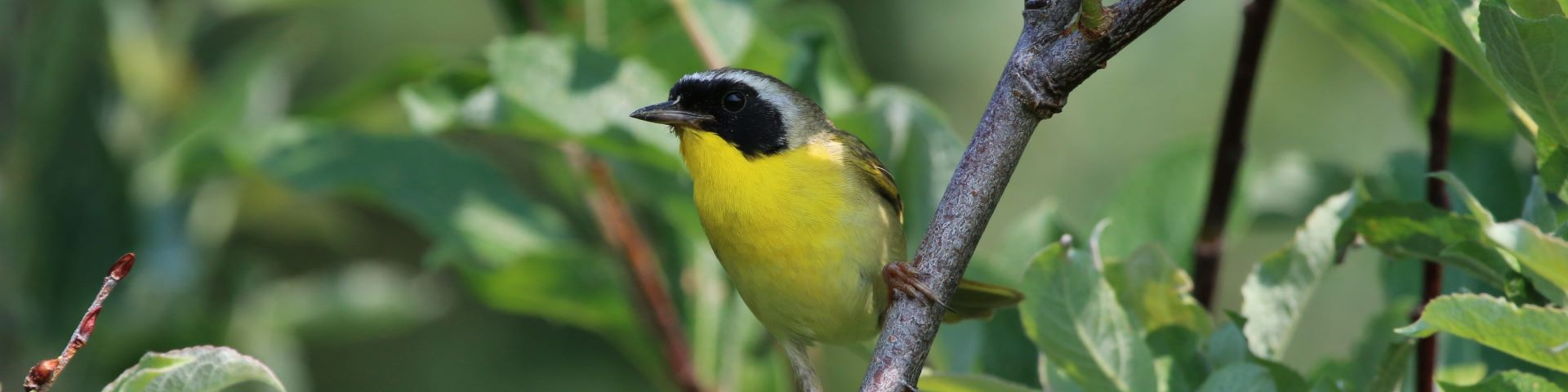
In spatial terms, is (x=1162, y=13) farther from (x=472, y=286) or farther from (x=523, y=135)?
(x=472, y=286)

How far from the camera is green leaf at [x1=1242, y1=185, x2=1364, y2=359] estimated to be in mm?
2000

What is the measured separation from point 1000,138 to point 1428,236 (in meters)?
0.63

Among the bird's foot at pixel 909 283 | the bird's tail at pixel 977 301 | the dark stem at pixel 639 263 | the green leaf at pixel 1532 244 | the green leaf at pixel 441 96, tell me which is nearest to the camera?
the green leaf at pixel 1532 244

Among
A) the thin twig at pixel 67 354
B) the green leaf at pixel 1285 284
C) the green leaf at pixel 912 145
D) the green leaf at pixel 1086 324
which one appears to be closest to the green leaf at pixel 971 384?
the green leaf at pixel 1086 324

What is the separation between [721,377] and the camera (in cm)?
Result: 301

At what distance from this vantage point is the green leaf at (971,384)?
184cm

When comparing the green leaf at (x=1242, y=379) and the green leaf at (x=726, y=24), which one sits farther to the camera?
the green leaf at (x=726, y=24)

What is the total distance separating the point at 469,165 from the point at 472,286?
30 cm

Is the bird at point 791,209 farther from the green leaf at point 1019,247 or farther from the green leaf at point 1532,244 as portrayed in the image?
the green leaf at point 1532,244

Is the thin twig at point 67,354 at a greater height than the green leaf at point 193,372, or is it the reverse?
the thin twig at point 67,354

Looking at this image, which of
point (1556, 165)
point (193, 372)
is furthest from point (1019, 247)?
point (193, 372)

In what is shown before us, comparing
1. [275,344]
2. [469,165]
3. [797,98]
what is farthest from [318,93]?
[797,98]

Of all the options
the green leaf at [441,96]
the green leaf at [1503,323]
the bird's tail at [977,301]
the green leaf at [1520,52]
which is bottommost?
the bird's tail at [977,301]

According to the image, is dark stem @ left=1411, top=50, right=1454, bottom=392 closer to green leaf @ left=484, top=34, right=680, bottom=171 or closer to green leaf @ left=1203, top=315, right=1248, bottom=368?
green leaf @ left=1203, top=315, right=1248, bottom=368
